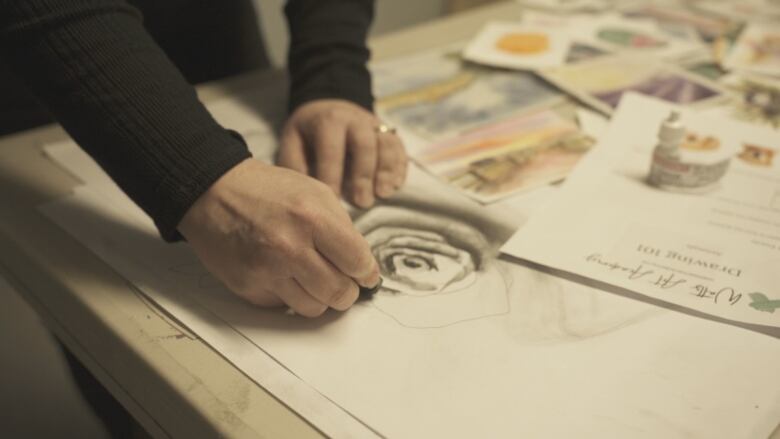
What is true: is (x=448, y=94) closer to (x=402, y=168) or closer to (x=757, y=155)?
(x=402, y=168)

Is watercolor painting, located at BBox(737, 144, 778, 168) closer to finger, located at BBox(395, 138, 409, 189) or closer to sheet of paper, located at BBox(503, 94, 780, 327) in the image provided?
sheet of paper, located at BBox(503, 94, 780, 327)

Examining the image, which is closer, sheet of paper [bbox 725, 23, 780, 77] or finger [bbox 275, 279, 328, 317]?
finger [bbox 275, 279, 328, 317]

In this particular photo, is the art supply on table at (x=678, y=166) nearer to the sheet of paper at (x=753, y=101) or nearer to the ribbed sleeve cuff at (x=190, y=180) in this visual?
the sheet of paper at (x=753, y=101)

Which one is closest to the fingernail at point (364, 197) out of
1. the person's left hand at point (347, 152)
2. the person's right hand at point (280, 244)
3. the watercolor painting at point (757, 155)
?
the person's left hand at point (347, 152)

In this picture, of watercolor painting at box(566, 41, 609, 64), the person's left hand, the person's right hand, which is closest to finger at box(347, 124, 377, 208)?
the person's left hand

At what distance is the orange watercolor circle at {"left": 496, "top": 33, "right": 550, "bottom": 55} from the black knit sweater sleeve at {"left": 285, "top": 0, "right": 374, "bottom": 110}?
192 mm

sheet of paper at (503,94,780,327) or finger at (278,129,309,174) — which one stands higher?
finger at (278,129,309,174)

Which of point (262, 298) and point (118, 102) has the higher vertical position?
point (118, 102)

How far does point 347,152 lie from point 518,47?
36cm

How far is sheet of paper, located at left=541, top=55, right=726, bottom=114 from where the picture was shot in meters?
0.69

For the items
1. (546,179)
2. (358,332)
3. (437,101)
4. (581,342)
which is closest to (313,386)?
(358,332)

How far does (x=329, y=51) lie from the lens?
665 mm

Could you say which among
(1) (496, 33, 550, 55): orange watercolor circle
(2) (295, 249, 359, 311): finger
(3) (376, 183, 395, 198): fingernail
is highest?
(2) (295, 249, 359, 311): finger

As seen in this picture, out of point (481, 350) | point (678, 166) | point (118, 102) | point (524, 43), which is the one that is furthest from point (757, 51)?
point (118, 102)
